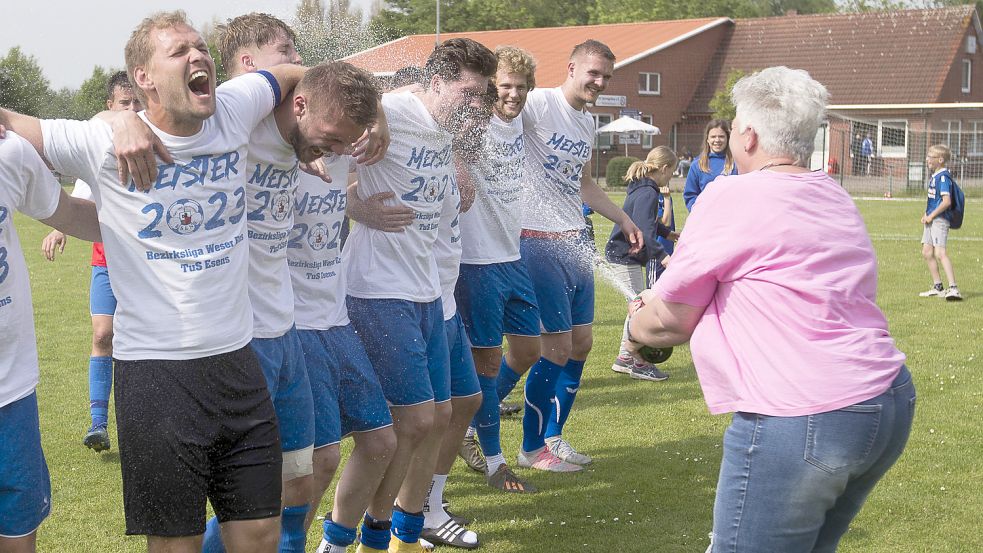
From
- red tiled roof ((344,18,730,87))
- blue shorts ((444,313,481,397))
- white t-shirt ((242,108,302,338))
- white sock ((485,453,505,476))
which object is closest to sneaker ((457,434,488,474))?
white sock ((485,453,505,476))

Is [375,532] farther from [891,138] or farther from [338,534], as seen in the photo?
[891,138]

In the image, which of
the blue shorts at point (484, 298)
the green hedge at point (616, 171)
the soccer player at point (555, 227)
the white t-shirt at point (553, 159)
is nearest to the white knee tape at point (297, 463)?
the blue shorts at point (484, 298)

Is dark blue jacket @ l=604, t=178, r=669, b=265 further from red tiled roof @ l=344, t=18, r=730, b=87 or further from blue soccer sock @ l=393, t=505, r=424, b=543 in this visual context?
red tiled roof @ l=344, t=18, r=730, b=87

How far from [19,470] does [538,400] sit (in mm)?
3720

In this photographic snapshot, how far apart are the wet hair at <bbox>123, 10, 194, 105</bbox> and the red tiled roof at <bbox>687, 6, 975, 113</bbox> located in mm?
46979

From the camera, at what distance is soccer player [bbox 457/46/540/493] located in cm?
577

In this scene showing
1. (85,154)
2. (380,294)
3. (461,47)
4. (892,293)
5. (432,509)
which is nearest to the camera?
(85,154)

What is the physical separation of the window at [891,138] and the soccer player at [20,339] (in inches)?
1607

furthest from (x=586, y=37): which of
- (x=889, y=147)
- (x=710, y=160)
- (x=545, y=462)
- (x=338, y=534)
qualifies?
(x=338, y=534)

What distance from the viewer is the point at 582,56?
20.9 ft

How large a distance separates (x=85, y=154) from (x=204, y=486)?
1099 millimetres

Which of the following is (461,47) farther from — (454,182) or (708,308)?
(708,308)

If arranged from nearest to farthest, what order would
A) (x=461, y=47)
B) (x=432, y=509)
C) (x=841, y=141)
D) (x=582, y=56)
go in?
(x=461, y=47)
(x=432, y=509)
(x=582, y=56)
(x=841, y=141)

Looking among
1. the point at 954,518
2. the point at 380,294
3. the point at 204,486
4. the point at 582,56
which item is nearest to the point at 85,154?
the point at 204,486
